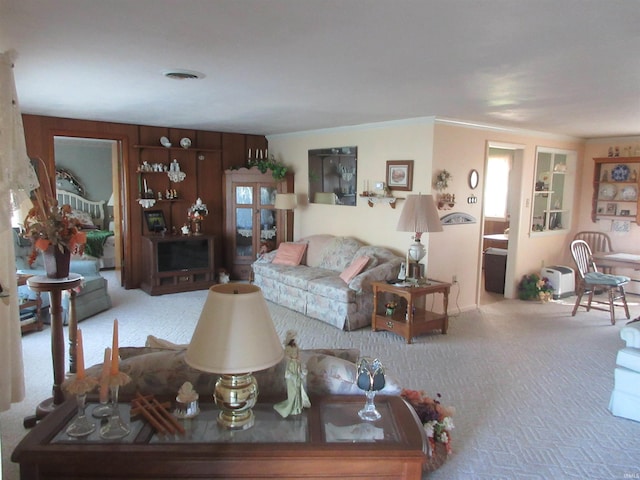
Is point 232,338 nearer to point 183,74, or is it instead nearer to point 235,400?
point 235,400

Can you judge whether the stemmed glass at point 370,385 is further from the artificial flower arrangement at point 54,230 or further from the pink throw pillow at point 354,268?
the pink throw pillow at point 354,268

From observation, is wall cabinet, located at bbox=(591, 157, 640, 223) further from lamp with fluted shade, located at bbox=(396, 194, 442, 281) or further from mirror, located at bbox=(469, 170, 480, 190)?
lamp with fluted shade, located at bbox=(396, 194, 442, 281)

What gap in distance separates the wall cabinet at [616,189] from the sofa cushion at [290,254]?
4451 millimetres

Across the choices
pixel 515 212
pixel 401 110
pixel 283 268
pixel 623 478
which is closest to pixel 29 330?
pixel 283 268

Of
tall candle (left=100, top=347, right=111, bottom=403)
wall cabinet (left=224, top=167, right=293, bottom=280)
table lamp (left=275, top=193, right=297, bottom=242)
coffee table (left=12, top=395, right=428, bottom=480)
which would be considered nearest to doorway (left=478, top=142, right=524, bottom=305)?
table lamp (left=275, top=193, right=297, bottom=242)

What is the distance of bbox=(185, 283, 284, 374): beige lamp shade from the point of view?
1.52 m

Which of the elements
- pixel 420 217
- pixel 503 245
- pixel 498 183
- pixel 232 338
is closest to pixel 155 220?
pixel 420 217

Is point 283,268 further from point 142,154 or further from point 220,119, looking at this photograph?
point 142,154

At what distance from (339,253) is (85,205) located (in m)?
5.39

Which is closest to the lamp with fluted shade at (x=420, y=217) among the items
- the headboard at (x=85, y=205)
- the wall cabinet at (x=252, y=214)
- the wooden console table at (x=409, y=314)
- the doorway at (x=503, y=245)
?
the wooden console table at (x=409, y=314)

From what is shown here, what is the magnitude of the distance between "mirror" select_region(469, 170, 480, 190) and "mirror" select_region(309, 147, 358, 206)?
1391 millimetres

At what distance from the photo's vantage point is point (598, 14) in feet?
6.49

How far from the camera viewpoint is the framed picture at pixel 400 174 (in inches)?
208

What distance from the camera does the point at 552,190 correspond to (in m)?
6.84
